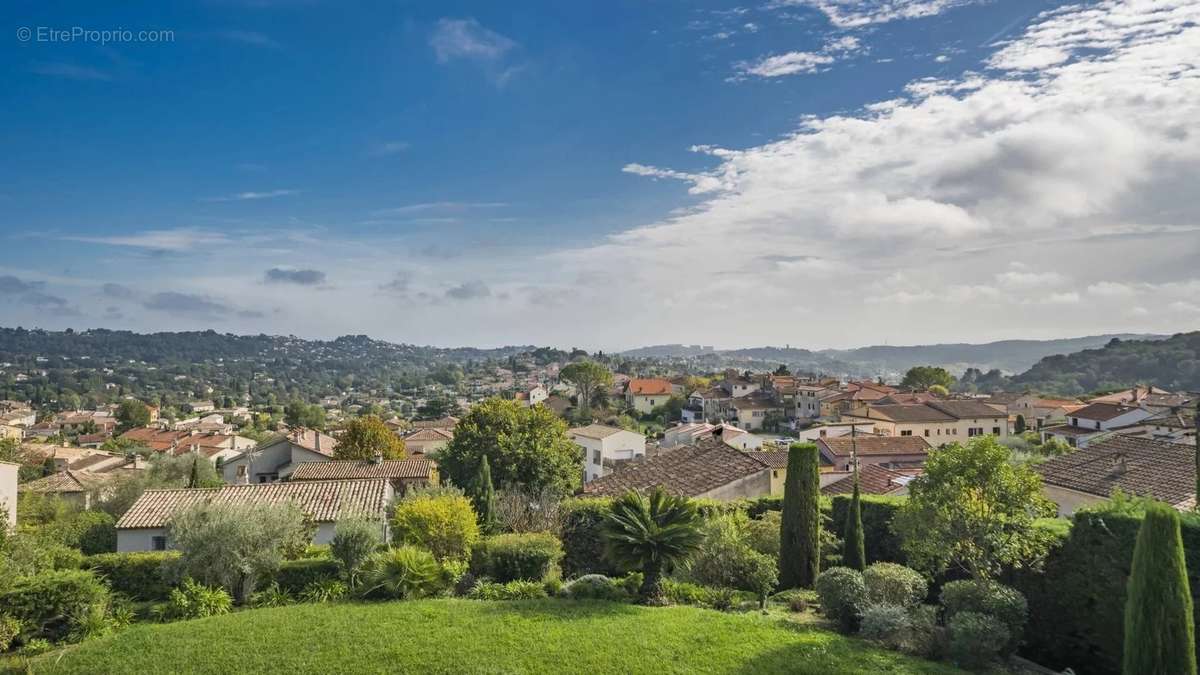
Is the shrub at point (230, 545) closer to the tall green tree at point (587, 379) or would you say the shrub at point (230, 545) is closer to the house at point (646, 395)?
the tall green tree at point (587, 379)

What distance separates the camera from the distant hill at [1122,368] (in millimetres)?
141500

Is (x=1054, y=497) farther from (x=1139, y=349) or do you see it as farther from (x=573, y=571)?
(x=1139, y=349)

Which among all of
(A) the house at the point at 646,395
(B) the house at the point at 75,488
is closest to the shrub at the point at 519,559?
(B) the house at the point at 75,488

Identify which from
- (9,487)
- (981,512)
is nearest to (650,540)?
(981,512)

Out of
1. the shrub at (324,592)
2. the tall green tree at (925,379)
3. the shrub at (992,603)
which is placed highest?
the tall green tree at (925,379)

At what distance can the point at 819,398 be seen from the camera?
84.5 meters

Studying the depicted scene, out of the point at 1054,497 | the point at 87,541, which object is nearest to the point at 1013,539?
the point at 1054,497

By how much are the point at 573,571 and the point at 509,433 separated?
11947 millimetres

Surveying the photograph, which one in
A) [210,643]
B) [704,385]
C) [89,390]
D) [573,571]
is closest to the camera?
[210,643]

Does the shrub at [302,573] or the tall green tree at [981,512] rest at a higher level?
the tall green tree at [981,512]

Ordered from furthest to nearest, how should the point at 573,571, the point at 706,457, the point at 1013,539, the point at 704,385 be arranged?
the point at 704,385
the point at 706,457
the point at 573,571
the point at 1013,539

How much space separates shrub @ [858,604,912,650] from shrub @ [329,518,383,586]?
11.5 m

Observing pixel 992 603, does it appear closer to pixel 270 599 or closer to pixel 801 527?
pixel 801 527

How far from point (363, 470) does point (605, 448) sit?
19846 millimetres
